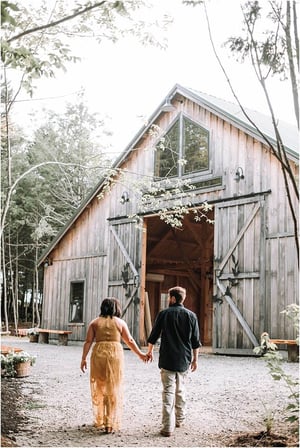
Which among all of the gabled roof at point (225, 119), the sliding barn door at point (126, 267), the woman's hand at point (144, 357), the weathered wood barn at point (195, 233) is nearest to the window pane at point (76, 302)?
the weathered wood barn at point (195, 233)

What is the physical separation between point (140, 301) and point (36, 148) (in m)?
17.0

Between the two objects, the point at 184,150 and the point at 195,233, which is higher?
the point at 184,150

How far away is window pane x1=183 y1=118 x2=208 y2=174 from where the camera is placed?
15.9 m

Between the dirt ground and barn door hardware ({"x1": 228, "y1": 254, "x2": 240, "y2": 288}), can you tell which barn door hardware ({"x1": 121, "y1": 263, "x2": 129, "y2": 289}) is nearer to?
barn door hardware ({"x1": 228, "y1": 254, "x2": 240, "y2": 288})

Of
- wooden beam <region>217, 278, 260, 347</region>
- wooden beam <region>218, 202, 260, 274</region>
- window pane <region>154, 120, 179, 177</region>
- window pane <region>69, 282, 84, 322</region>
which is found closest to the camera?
wooden beam <region>217, 278, 260, 347</region>

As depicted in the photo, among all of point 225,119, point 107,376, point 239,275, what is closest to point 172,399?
point 107,376

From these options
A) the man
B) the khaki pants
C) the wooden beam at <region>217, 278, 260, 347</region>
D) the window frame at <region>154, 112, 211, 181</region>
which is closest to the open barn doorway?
the window frame at <region>154, 112, 211, 181</region>

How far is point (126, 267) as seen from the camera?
17672 millimetres

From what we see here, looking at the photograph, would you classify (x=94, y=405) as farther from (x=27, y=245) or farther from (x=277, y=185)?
(x=27, y=245)

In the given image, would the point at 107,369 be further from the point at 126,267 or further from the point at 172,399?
the point at 126,267

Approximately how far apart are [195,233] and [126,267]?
3.68 m

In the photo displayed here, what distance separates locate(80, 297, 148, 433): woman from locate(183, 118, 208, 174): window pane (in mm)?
9899

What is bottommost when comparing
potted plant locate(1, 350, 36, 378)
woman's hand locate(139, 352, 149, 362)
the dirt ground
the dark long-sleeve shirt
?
the dirt ground

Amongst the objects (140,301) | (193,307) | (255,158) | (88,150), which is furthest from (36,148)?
(255,158)
